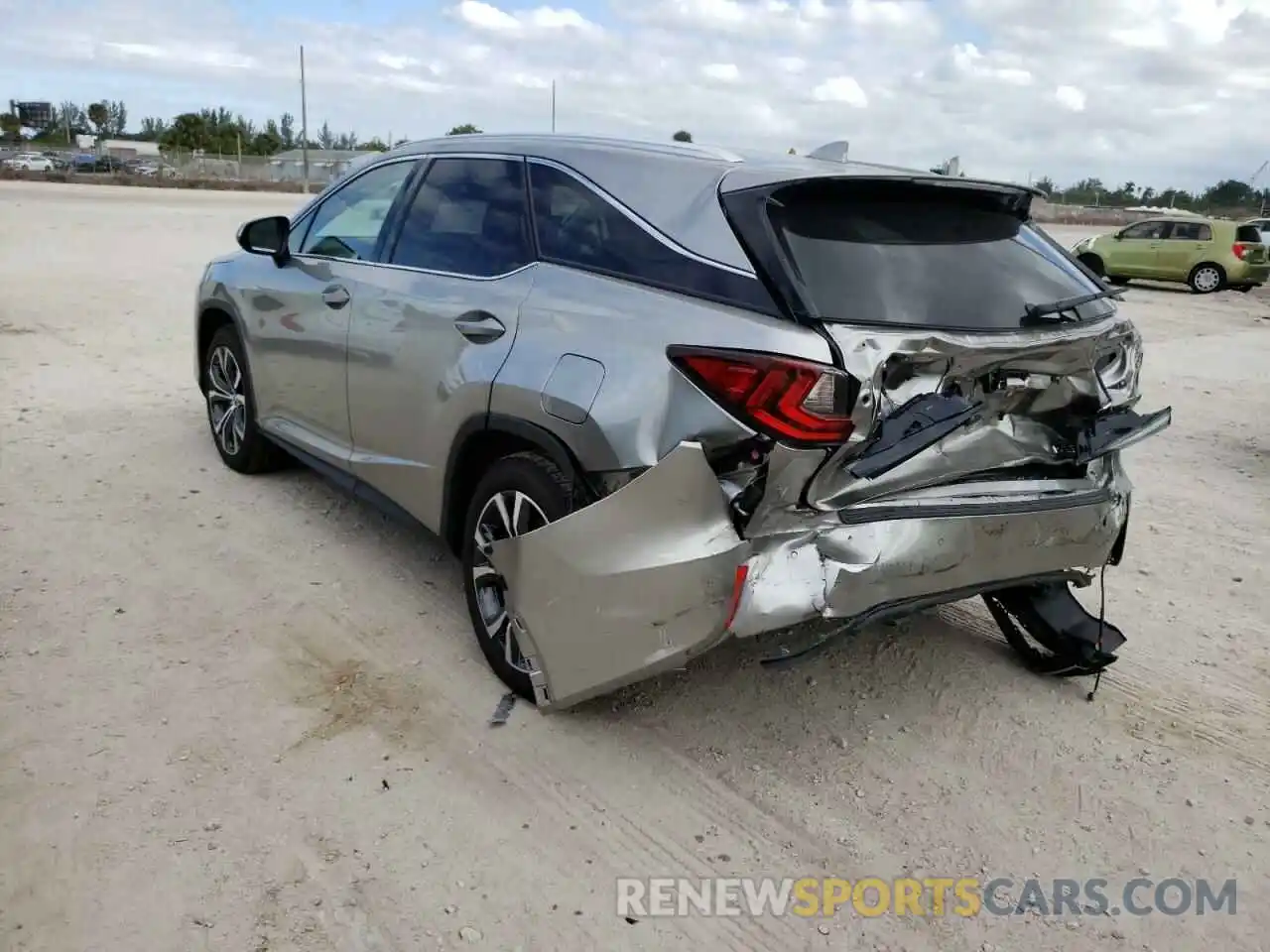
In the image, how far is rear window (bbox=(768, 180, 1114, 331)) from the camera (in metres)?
2.85

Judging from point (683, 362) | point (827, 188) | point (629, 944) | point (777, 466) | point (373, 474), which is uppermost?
point (827, 188)

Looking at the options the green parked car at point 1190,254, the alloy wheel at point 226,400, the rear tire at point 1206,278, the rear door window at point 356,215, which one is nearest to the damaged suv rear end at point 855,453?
the rear door window at point 356,215

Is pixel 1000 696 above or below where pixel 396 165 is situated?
below

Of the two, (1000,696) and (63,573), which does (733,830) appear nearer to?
(1000,696)

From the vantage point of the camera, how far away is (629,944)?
8.11 feet

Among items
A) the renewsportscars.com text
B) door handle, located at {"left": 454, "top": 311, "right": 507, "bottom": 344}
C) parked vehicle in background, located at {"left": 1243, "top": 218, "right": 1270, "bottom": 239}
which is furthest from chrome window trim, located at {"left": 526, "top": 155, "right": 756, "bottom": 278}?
parked vehicle in background, located at {"left": 1243, "top": 218, "right": 1270, "bottom": 239}

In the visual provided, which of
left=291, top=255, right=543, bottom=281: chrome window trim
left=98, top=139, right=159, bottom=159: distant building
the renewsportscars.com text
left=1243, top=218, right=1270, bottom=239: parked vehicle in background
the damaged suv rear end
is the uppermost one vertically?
left=98, top=139, right=159, bottom=159: distant building

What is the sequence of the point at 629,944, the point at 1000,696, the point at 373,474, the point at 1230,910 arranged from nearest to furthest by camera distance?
1. the point at 629,944
2. the point at 1230,910
3. the point at 1000,696
4. the point at 373,474

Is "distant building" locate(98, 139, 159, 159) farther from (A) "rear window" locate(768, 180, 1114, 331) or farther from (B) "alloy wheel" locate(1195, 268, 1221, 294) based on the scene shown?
(A) "rear window" locate(768, 180, 1114, 331)

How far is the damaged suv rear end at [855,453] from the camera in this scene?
2730mm

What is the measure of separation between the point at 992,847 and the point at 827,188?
6.24 ft

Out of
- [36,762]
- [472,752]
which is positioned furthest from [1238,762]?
[36,762]

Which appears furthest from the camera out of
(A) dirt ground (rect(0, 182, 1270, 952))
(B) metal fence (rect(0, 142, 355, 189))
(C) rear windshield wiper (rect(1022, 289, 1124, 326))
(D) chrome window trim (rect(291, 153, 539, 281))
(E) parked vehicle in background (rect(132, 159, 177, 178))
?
(B) metal fence (rect(0, 142, 355, 189))

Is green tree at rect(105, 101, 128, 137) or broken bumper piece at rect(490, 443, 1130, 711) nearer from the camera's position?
broken bumper piece at rect(490, 443, 1130, 711)
